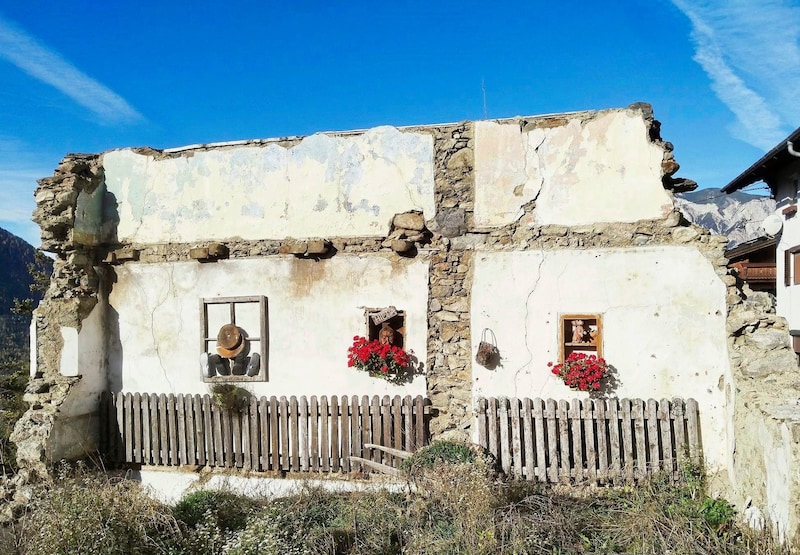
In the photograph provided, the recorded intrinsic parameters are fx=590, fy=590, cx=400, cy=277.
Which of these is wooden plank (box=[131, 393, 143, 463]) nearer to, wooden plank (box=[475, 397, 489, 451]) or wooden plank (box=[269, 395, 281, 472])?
wooden plank (box=[269, 395, 281, 472])

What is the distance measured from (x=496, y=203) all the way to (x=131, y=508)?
5.89 meters

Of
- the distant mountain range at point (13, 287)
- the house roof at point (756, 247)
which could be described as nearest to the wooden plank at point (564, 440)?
the house roof at point (756, 247)

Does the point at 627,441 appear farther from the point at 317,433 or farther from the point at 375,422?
the point at 317,433

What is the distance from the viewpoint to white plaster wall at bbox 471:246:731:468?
25.0ft

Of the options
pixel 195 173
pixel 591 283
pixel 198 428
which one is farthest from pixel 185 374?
pixel 591 283

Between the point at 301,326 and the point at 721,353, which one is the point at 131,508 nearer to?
the point at 301,326

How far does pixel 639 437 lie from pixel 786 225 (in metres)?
14.3

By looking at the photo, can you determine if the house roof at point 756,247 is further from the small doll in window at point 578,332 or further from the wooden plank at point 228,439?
the wooden plank at point 228,439

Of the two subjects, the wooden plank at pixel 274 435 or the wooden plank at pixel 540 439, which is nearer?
the wooden plank at pixel 540 439

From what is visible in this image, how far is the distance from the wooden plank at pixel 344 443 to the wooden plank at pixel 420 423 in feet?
3.26

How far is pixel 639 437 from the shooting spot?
24.5 ft

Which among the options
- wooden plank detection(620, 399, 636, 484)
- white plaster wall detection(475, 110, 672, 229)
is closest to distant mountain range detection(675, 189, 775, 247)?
white plaster wall detection(475, 110, 672, 229)

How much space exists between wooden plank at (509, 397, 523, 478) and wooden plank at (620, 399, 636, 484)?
1.29 m

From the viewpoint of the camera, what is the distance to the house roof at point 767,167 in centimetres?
1609
